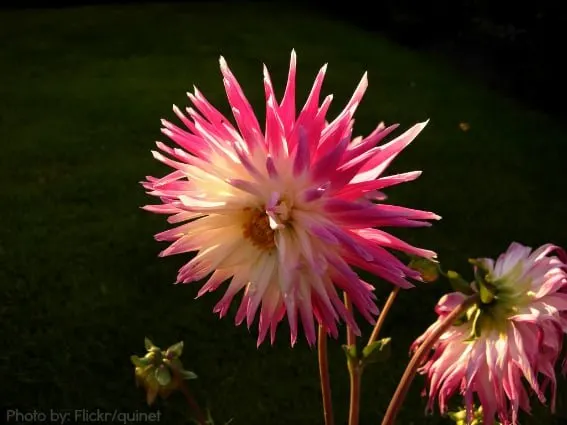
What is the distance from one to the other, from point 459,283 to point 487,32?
456cm

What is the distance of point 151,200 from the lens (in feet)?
9.16

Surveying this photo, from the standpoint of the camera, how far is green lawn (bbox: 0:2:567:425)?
1977 millimetres

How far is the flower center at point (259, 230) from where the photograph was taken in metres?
0.66

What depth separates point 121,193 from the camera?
2854 mm

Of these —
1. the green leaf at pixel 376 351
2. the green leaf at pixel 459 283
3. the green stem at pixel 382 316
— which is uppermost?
the green stem at pixel 382 316

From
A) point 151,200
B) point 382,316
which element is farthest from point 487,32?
point 382,316

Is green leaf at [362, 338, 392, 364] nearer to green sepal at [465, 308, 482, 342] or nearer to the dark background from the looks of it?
green sepal at [465, 308, 482, 342]

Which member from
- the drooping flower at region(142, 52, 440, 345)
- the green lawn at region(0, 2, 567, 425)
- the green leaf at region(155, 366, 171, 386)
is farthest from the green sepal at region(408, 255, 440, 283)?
the green lawn at region(0, 2, 567, 425)

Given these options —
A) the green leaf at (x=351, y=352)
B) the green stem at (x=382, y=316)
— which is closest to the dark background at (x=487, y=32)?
the green stem at (x=382, y=316)

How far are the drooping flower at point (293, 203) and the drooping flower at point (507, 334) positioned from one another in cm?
15

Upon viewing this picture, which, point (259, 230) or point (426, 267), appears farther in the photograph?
point (426, 267)

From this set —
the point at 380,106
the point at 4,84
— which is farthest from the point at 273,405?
the point at 4,84

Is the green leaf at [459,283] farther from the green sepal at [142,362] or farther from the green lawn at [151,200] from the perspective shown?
the green lawn at [151,200]

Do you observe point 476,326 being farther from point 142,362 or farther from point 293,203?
point 142,362
